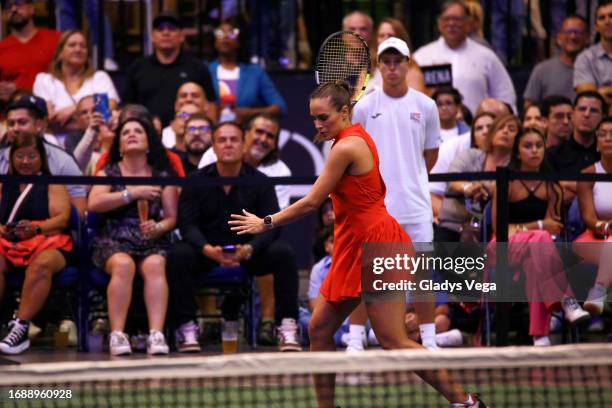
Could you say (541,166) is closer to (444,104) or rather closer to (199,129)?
(444,104)

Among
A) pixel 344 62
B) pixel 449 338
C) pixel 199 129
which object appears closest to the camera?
pixel 344 62

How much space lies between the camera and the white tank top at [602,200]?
9.09 meters

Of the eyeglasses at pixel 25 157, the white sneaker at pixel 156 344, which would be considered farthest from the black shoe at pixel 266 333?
the eyeglasses at pixel 25 157

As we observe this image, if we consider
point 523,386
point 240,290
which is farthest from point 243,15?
point 523,386

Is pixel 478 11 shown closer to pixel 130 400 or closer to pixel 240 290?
pixel 240 290

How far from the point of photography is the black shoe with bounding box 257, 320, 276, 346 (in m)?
9.16

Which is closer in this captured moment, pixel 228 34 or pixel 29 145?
pixel 29 145

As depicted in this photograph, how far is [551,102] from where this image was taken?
1030 cm

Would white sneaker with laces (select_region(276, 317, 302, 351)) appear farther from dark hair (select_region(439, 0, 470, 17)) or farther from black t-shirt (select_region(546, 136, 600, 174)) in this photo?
dark hair (select_region(439, 0, 470, 17))

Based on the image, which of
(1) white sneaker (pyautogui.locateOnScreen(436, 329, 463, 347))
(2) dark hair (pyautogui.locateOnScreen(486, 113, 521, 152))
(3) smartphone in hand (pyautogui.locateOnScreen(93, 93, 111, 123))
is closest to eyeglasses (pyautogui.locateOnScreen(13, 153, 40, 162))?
(3) smartphone in hand (pyautogui.locateOnScreen(93, 93, 111, 123))

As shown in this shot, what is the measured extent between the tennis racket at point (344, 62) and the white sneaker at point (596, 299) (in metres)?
2.64

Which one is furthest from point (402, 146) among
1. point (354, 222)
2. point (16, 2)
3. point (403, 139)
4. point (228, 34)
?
point (16, 2)

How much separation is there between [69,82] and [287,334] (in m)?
3.26

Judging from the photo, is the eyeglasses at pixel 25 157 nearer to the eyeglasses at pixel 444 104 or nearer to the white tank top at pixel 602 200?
the eyeglasses at pixel 444 104
